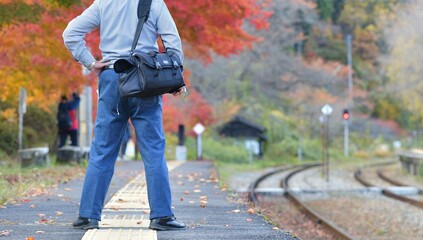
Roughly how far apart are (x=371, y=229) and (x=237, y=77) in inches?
1642

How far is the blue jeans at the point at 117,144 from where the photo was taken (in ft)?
19.4

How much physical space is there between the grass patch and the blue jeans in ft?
7.63

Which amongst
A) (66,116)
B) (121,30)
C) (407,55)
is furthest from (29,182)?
(407,55)

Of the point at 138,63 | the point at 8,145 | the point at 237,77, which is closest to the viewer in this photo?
the point at 138,63

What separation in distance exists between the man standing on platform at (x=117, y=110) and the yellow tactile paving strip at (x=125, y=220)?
0.17 metres

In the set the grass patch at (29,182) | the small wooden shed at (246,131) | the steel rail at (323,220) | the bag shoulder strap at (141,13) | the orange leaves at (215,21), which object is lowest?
the steel rail at (323,220)

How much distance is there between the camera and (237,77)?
184 ft

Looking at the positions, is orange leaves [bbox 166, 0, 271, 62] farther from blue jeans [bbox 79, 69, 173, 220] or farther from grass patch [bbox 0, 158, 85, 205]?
blue jeans [bbox 79, 69, 173, 220]

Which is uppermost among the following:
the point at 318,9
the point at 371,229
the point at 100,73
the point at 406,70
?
the point at 318,9

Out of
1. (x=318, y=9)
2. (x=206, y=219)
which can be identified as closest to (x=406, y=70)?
(x=318, y=9)

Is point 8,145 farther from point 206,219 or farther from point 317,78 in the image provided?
point 317,78

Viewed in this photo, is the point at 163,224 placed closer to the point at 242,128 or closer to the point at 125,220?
the point at 125,220

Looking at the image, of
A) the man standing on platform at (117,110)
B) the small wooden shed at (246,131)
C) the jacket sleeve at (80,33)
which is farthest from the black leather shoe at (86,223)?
the small wooden shed at (246,131)

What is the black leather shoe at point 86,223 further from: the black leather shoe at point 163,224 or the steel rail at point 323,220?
the steel rail at point 323,220
